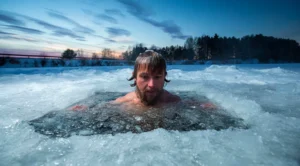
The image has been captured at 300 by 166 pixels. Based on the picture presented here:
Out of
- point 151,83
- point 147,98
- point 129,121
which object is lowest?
point 129,121

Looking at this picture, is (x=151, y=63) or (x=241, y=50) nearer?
(x=151, y=63)

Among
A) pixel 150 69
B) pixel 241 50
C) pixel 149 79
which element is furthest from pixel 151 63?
pixel 241 50

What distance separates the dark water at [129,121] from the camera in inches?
75.5

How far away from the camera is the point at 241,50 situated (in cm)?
6262

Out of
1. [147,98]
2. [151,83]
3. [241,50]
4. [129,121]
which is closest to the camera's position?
[129,121]

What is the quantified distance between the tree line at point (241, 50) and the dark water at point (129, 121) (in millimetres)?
57986

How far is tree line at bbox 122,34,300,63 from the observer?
60.9 m

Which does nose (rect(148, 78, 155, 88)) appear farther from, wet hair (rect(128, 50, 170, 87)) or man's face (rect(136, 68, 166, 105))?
wet hair (rect(128, 50, 170, 87))

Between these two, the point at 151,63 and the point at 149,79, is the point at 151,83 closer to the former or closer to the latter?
the point at 149,79

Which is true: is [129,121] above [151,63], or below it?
below

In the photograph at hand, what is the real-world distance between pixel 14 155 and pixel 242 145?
70.4 inches

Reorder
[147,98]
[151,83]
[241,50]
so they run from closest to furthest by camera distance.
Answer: [151,83] < [147,98] < [241,50]

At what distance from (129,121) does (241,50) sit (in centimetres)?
7003

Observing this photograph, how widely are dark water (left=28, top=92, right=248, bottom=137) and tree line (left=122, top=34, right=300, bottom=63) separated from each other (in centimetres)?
5799
